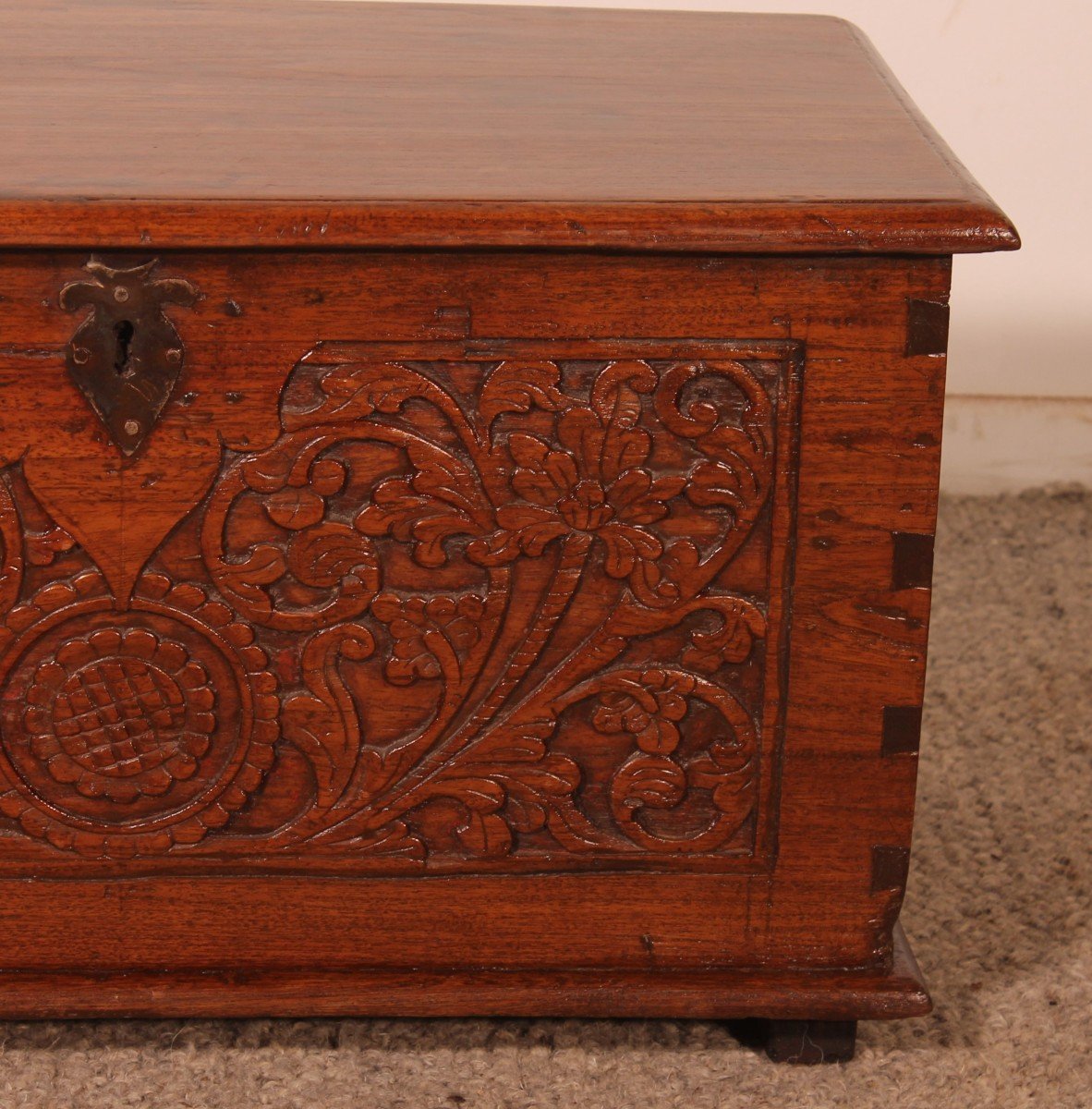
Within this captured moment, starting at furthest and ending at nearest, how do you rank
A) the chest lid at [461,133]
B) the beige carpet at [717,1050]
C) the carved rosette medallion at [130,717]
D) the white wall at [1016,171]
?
the white wall at [1016,171] → the beige carpet at [717,1050] → the carved rosette medallion at [130,717] → the chest lid at [461,133]

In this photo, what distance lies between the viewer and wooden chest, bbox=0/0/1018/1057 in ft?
4.07

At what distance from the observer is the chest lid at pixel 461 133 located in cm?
121

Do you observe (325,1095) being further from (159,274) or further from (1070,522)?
(1070,522)

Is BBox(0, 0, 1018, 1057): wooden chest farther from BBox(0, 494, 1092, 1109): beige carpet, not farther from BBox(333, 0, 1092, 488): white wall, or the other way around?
BBox(333, 0, 1092, 488): white wall

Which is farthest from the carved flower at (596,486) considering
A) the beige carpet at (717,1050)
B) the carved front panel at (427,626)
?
the beige carpet at (717,1050)

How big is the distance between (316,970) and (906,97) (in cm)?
90

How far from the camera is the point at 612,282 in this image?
4.09 ft

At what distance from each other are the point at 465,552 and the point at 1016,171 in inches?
58.1

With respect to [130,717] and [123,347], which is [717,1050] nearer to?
[130,717]

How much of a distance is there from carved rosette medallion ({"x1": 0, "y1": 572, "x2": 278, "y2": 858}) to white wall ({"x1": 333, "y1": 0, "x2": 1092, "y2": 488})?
144 centimetres

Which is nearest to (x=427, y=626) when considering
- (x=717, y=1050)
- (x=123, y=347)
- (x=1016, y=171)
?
(x=123, y=347)

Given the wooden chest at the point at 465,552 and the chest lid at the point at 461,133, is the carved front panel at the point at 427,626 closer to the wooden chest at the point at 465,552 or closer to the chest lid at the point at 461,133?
the wooden chest at the point at 465,552

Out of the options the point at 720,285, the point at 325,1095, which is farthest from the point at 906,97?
the point at 325,1095

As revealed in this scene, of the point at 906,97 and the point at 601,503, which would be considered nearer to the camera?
the point at 601,503
